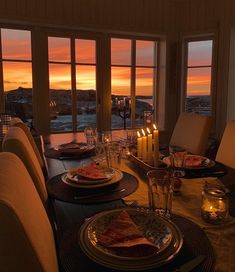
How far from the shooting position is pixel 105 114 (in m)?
4.29

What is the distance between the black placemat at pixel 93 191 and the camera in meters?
1.14

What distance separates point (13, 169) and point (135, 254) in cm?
40

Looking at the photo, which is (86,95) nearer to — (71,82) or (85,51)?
(71,82)

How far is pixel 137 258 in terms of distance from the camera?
71cm

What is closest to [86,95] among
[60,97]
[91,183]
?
[60,97]

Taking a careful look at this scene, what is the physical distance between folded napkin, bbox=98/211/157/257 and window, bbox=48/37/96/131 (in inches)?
131

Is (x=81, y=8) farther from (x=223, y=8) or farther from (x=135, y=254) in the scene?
(x=135, y=254)

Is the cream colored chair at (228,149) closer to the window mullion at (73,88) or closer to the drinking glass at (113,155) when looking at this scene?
the drinking glass at (113,155)

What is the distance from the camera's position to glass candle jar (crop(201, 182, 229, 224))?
0.97 meters

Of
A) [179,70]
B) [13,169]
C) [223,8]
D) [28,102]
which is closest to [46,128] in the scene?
[28,102]

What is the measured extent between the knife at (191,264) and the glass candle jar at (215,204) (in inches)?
10.3

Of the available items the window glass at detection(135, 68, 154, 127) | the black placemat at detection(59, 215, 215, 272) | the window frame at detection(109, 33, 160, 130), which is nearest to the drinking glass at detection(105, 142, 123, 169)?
the black placemat at detection(59, 215, 215, 272)

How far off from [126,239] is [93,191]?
1.58ft

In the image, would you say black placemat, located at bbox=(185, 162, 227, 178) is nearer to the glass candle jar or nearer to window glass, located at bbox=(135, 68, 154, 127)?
the glass candle jar
